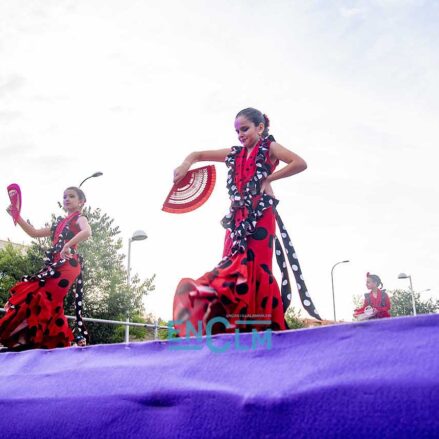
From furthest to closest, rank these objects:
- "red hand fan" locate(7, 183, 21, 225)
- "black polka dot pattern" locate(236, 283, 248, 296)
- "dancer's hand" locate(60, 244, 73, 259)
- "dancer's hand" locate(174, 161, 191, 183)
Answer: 1. "red hand fan" locate(7, 183, 21, 225)
2. "dancer's hand" locate(60, 244, 73, 259)
3. "dancer's hand" locate(174, 161, 191, 183)
4. "black polka dot pattern" locate(236, 283, 248, 296)

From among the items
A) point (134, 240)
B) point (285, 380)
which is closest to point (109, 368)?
point (285, 380)

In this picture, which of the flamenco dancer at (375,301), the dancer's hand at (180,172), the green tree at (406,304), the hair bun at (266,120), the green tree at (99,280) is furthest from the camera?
the green tree at (406,304)

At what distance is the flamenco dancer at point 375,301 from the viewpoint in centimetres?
769

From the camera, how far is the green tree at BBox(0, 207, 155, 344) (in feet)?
51.1

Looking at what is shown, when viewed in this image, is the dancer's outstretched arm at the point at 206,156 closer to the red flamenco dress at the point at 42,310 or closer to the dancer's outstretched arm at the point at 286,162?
the dancer's outstretched arm at the point at 286,162

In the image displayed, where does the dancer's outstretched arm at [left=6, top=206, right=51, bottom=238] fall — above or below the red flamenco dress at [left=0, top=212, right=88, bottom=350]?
above

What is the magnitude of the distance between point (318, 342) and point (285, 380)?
18 centimetres

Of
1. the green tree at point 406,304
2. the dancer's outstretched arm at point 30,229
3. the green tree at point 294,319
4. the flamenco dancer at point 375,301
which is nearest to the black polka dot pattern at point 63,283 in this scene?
the dancer's outstretched arm at point 30,229

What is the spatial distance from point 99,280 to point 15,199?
11.7m

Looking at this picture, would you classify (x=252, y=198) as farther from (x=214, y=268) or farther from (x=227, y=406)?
(x=227, y=406)

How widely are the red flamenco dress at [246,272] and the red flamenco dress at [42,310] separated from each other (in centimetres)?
197

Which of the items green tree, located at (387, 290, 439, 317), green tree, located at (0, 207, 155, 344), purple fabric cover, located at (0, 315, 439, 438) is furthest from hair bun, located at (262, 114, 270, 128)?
green tree, located at (387, 290, 439, 317)

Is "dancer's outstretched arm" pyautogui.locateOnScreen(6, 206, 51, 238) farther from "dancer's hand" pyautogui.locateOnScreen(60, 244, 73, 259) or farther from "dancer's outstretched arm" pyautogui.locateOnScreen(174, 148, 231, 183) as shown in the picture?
"dancer's outstretched arm" pyautogui.locateOnScreen(174, 148, 231, 183)

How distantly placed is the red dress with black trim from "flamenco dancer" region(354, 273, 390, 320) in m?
4.56
